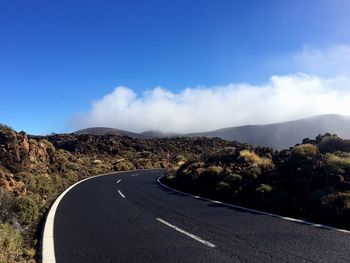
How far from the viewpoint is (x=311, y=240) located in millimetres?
9109

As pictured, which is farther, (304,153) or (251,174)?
(304,153)

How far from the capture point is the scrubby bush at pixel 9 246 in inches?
306

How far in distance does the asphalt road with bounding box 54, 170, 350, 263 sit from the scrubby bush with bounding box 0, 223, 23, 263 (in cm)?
73

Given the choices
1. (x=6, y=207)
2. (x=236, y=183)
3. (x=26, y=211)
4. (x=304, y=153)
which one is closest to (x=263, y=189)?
(x=236, y=183)

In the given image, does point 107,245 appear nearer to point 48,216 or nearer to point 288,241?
point 288,241

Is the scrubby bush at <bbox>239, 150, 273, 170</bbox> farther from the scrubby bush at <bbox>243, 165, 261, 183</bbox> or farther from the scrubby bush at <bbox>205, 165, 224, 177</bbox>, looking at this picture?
the scrubby bush at <bbox>205, 165, 224, 177</bbox>

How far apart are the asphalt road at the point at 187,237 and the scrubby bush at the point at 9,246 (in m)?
0.73

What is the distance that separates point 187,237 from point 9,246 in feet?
11.6

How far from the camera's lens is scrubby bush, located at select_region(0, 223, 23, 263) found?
25.5 feet

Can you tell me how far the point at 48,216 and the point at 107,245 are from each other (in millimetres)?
4990

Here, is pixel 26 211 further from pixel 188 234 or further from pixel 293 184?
pixel 293 184

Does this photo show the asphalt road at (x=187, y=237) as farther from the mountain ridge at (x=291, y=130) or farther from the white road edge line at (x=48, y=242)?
the mountain ridge at (x=291, y=130)

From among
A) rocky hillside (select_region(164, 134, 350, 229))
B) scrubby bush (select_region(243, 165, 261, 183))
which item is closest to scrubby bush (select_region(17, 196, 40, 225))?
rocky hillside (select_region(164, 134, 350, 229))

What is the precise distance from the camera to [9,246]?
8.36m
